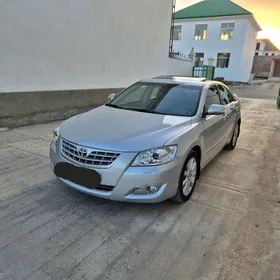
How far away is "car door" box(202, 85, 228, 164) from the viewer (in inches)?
139

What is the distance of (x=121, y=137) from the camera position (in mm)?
2688

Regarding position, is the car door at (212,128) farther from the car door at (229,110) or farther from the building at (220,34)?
the building at (220,34)

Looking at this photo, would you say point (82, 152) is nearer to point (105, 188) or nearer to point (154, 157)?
point (105, 188)

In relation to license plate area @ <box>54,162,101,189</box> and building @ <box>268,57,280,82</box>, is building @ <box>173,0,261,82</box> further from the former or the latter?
license plate area @ <box>54,162,101,189</box>

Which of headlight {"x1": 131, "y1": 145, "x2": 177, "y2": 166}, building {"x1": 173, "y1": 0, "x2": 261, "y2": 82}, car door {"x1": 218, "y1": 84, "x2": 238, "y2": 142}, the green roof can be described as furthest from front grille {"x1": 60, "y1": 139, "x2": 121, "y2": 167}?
the green roof

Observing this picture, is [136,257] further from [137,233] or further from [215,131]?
[215,131]

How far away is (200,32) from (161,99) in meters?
29.7

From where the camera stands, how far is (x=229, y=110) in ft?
15.3

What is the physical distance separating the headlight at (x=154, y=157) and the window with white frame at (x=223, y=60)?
2949cm

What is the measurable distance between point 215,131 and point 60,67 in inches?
189

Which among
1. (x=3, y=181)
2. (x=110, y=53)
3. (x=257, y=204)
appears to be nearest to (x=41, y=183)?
(x=3, y=181)

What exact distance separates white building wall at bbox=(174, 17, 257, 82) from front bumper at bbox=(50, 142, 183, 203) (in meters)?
29.1

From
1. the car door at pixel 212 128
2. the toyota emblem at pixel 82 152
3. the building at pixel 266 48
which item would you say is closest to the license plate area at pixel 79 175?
the toyota emblem at pixel 82 152

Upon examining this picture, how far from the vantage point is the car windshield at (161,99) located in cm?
354
